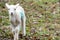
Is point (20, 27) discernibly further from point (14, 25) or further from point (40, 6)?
point (40, 6)

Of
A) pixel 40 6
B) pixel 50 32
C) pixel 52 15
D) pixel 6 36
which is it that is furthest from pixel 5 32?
pixel 40 6

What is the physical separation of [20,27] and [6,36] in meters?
0.55

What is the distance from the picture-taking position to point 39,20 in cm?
1009

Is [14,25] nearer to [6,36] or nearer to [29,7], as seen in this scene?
[6,36]

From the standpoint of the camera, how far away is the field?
8.57 metres

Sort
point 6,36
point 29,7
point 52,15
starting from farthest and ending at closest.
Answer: point 29,7, point 52,15, point 6,36

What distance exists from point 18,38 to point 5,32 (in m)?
0.71

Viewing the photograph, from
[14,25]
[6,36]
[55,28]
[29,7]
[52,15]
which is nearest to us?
[14,25]

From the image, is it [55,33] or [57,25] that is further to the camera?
[57,25]

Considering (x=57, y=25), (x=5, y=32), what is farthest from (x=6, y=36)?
(x=57, y=25)

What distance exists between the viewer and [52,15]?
10719mm

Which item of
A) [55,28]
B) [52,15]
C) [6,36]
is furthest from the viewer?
[52,15]

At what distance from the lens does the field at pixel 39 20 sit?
28.1 feet

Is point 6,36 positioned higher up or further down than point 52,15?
further down
